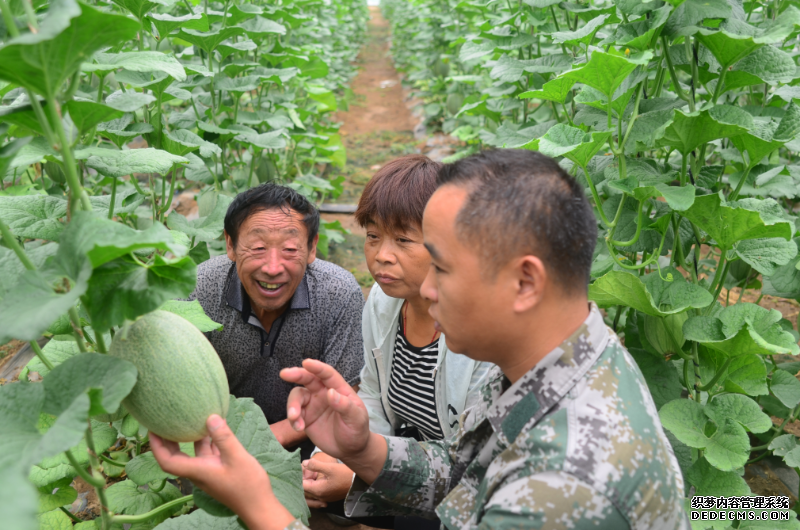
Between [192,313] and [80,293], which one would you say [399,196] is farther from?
[80,293]

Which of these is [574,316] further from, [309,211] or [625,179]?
[309,211]

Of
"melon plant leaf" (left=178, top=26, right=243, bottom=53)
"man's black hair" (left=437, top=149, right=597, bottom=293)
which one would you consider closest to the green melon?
"man's black hair" (left=437, top=149, right=597, bottom=293)

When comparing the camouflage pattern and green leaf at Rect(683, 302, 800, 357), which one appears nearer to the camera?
the camouflage pattern

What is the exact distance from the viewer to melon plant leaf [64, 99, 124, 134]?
107 centimetres

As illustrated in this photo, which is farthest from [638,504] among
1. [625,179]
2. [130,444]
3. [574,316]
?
[130,444]

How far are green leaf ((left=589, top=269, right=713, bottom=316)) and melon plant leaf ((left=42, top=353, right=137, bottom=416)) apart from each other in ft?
4.66

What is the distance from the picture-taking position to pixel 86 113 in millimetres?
1098

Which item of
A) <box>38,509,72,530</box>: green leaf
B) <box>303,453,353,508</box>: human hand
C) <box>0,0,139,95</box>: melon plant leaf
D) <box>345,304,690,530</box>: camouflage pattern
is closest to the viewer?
Result: <box>0,0,139,95</box>: melon plant leaf

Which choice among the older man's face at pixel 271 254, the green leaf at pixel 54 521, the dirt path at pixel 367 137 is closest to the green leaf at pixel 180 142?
the older man's face at pixel 271 254

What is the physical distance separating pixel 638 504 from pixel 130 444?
2.12 m

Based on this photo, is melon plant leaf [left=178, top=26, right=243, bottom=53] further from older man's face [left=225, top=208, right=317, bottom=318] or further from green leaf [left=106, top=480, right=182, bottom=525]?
green leaf [left=106, top=480, right=182, bottom=525]

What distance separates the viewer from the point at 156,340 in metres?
1.13

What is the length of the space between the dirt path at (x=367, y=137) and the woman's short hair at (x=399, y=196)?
125 inches

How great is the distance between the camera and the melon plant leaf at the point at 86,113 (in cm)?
107
